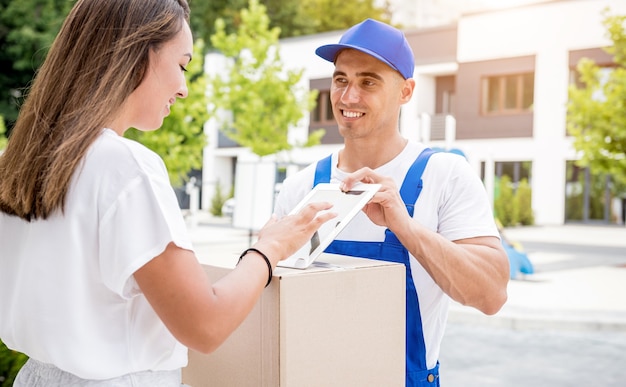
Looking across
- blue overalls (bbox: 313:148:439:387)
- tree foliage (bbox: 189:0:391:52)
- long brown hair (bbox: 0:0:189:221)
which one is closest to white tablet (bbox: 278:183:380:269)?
blue overalls (bbox: 313:148:439:387)

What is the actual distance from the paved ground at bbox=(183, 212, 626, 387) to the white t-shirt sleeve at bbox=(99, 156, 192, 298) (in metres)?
2.80

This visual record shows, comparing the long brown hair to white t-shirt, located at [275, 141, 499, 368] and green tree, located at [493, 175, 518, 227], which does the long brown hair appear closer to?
white t-shirt, located at [275, 141, 499, 368]

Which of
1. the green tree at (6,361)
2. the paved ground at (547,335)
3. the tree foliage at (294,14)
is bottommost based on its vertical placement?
the paved ground at (547,335)

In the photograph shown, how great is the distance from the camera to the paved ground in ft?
22.4

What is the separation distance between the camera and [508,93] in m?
29.1

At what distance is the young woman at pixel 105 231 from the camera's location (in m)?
1.38

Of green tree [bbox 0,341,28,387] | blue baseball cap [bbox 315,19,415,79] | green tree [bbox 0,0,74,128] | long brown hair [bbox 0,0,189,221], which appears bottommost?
green tree [bbox 0,341,28,387]

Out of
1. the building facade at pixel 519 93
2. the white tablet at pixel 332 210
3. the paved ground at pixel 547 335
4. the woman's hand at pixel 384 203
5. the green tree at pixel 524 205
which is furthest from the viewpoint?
the green tree at pixel 524 205

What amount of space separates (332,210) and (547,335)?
7418mm

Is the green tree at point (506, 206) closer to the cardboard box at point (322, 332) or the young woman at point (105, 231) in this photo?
the cardboard box at point (322, 332)

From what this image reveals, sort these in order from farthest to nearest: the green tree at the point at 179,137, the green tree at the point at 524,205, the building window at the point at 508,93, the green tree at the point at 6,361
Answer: the building window at the point at 508,93, the green tree at the point at 524,205, the green tree at the point at 179,137, the green tree at the point at 6,361

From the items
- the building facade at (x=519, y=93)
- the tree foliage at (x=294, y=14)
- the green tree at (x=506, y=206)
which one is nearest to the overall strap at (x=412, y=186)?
the building facade at (x=519, y=93)

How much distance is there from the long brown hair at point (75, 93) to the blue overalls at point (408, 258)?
0.95 m

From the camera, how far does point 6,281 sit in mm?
1594
